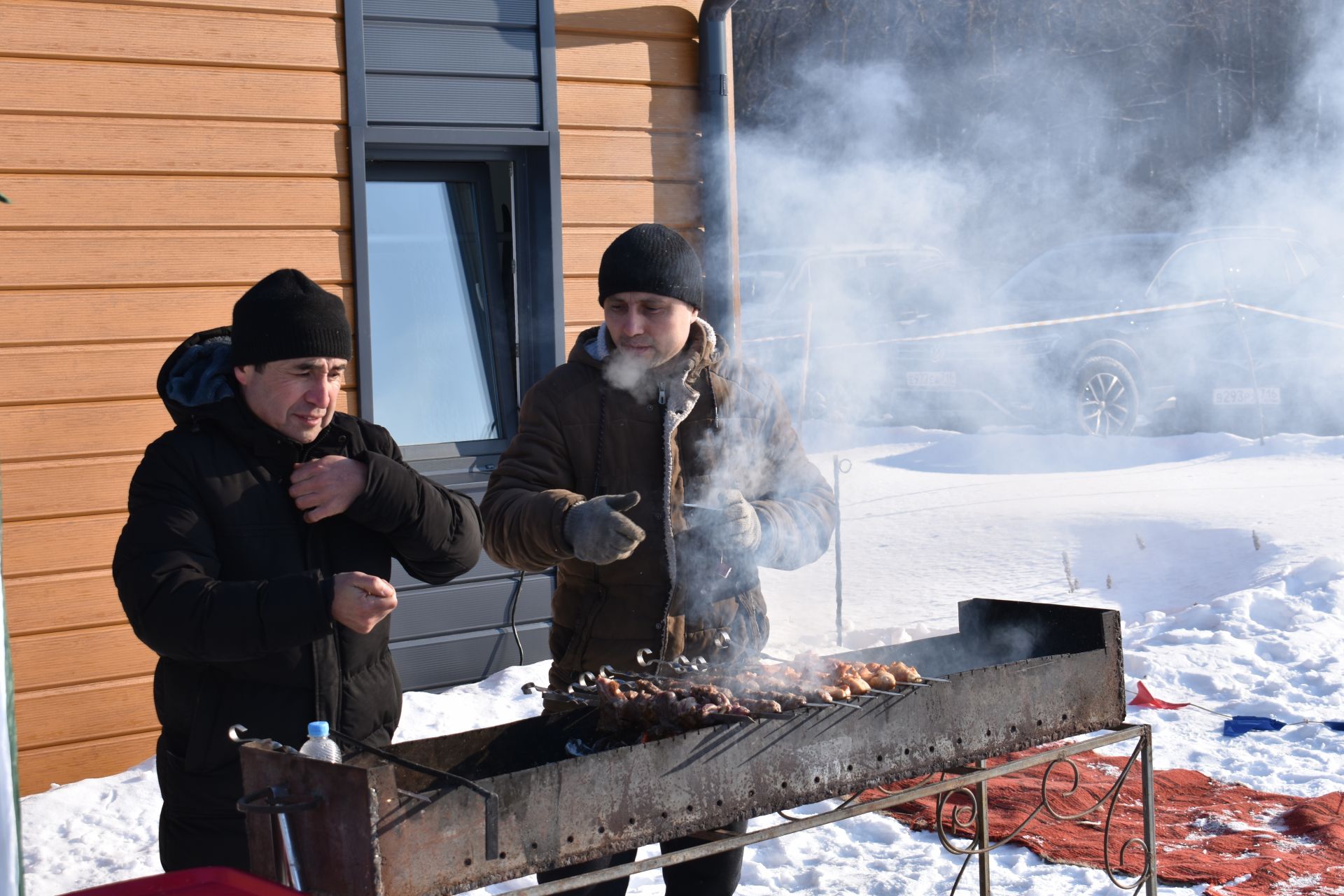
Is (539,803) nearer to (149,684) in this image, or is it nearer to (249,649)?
(249,649)

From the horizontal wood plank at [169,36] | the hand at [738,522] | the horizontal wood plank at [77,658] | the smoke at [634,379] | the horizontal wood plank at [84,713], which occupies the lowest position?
the horizontal wood plank at [84,713]

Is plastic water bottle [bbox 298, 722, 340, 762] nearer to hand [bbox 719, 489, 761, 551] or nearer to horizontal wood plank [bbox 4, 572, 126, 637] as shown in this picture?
hand [bbox 719, 489, 761, 551]

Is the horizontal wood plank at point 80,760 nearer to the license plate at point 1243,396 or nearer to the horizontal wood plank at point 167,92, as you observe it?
the horizontal wood plank at point 167,92

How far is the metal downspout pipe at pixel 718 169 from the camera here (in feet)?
20.4

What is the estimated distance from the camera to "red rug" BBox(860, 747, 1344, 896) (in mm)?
4113

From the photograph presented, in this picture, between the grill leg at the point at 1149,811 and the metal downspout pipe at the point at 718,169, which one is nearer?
the grill leg at the point at 1149,811

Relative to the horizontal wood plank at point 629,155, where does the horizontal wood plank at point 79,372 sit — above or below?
below

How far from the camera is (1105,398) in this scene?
41.0ft

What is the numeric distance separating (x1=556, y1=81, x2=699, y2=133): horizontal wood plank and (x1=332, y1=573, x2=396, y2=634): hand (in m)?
3.97

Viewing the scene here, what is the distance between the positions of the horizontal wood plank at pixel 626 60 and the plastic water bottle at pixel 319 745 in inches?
169

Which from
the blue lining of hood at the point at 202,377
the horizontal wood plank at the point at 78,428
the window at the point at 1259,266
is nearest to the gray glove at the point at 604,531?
the blue lining of hood at the point at 202,377

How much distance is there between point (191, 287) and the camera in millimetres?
5227

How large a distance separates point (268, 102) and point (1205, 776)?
15.4ft

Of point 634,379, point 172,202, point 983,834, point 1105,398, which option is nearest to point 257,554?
point 634,379
